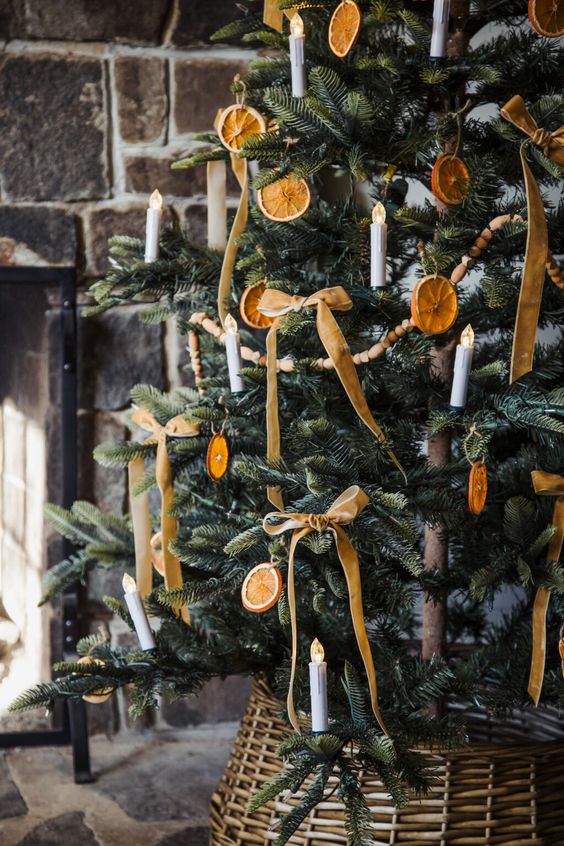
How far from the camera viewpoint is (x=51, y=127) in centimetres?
167

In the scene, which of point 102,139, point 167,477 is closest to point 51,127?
point 102,139

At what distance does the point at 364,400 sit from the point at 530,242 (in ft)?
0.87

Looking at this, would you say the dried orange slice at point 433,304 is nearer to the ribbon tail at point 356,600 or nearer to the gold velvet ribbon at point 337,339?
the gold velvet ribbon at point 337,339

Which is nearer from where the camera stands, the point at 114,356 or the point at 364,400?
the point at 364,400

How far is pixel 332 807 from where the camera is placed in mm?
1159

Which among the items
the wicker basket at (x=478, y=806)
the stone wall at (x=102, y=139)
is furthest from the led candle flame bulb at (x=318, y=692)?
the stone wall at (x=102, y=139)

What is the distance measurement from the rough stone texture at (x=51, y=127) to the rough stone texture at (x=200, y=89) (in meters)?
0.15

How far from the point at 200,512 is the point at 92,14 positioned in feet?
→ 3.24

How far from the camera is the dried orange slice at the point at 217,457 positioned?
115 centimetres

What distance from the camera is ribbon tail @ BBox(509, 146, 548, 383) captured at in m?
1.02

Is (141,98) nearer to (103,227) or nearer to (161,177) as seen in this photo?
(161,177)

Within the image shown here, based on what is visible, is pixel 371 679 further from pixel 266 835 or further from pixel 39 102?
pixel 39 102

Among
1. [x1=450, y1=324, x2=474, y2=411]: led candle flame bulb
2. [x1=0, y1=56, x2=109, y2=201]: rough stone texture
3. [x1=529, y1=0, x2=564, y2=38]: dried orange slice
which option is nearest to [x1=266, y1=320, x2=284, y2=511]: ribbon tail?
[x1=450, y1=324, x2=474, y2=411]: led candle flame bulb

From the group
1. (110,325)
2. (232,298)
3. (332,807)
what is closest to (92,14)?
(110,325)
